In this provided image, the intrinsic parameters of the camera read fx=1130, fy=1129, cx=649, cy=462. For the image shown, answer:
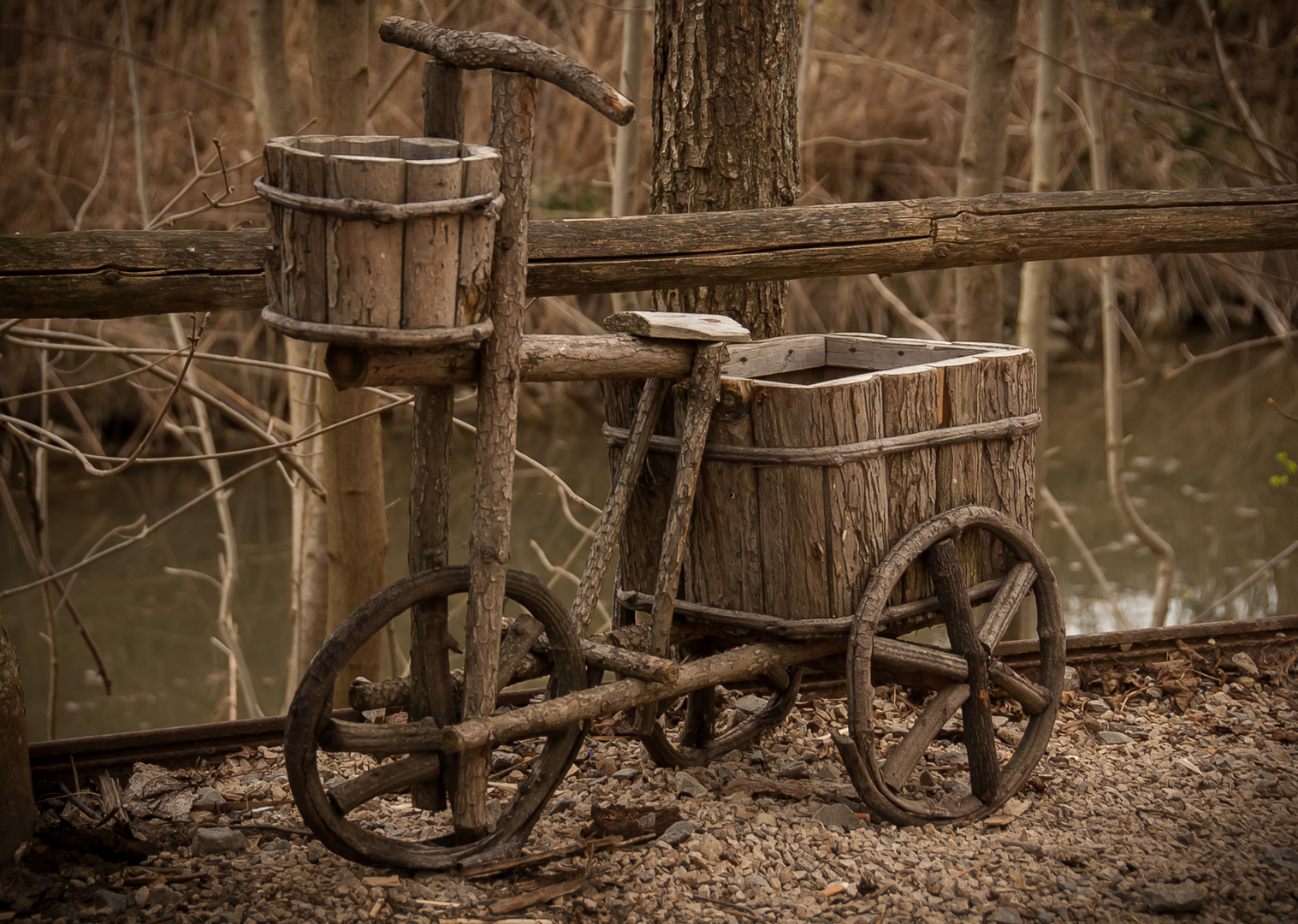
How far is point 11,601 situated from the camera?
7414 millimetres

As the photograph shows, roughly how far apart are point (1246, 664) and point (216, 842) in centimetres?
306

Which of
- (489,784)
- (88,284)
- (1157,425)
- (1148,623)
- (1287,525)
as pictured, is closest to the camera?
(88,284)

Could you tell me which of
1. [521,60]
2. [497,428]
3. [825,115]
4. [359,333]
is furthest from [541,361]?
[825,115]

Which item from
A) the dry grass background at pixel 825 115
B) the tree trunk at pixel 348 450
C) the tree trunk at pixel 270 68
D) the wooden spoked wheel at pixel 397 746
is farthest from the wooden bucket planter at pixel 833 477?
the dry grass background at pixel 825 115

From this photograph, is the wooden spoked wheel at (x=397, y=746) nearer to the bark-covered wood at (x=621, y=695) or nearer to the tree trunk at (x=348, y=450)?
the bark-covered wood at (x=621, y=695)

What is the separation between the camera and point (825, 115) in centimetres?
928

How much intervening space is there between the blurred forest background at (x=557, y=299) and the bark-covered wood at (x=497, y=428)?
4.31m

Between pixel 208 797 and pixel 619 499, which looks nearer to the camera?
pixel 619 499

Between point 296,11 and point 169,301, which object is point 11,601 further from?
point 169,301

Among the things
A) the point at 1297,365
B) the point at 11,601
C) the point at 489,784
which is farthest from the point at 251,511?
the point at 1297,365

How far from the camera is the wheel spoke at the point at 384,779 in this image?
7.31ft

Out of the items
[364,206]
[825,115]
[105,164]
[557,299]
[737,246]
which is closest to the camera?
[364,206]

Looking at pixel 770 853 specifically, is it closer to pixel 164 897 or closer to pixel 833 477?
pixel 833 477

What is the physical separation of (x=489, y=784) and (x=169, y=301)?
54.9 inches
